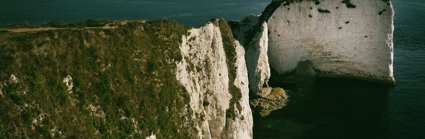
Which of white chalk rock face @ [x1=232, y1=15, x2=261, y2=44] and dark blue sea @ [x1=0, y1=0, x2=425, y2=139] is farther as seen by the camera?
white chalk rock face @ [x1=232, y1=15, x2=261, y2=44]

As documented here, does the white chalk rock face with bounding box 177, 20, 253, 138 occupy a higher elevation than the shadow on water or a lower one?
higher

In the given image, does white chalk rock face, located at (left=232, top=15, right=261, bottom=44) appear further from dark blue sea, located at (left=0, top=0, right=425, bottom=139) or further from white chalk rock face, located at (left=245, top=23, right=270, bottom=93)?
dark blue sea, located at (left=0, top=0, right=425, bottom=139)

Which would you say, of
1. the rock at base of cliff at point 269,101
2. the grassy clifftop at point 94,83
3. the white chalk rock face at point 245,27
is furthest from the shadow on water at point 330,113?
the grassy clifftop at point 94,83

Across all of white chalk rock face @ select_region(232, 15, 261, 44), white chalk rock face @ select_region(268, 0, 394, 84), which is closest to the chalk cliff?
white chalk rock face @ select_region(268, 0, 394, 84)

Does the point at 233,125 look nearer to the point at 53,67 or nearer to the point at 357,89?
the point at 53,67

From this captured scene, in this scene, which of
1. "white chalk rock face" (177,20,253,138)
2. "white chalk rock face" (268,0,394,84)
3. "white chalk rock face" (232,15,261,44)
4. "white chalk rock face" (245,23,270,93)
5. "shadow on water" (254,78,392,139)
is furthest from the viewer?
"white chalk rock face" (232,15,261,44)

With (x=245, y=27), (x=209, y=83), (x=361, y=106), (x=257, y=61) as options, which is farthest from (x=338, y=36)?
(x=209, y=83)

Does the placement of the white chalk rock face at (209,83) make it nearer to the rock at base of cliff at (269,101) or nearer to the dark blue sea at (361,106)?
the dark blue sea at (361,106)
